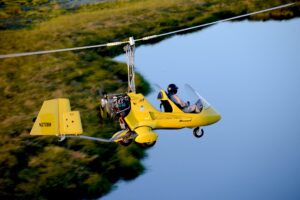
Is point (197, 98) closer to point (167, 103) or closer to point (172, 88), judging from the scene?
point (172, 88)

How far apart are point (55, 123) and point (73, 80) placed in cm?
782

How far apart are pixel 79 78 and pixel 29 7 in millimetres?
11852

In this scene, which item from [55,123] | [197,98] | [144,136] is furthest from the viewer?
[197,98]

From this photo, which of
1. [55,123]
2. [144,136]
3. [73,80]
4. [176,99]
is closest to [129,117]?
[144,136]

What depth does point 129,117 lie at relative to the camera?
14508 mm

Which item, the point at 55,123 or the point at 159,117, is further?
the point at 159,117

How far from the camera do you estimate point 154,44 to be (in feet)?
84.8

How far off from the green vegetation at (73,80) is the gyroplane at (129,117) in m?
2.09

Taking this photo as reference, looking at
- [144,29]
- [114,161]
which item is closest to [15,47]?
[144,29]

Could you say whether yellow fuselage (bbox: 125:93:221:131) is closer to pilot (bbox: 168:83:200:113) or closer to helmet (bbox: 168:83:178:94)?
pilot (bbox: 168:83:200:113)

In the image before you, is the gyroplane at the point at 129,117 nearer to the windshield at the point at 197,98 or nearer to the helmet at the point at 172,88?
the helmet at the point at 172,88

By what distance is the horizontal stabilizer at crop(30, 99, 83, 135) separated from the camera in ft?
46.0

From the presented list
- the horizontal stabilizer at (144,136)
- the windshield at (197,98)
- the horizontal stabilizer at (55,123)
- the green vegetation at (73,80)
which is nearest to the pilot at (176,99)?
the windshield at (197,98)

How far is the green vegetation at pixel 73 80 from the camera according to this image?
15.8m
